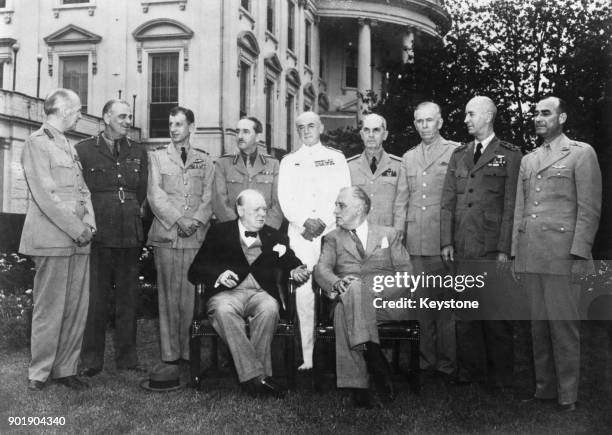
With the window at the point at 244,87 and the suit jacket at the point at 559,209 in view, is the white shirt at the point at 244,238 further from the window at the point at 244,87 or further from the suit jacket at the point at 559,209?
the window at the point at 244,87

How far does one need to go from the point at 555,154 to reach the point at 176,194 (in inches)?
103

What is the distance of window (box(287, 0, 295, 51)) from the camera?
11.5 m

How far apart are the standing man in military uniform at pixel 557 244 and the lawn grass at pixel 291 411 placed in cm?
24

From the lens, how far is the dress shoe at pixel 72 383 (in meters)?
3.91

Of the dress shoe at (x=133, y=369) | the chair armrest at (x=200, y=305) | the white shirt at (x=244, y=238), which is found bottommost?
the dress shoe at (x=133, y=369)

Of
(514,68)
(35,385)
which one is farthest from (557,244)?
(514,68)

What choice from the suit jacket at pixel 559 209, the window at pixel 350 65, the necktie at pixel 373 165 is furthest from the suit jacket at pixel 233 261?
the window at pixel 350 65

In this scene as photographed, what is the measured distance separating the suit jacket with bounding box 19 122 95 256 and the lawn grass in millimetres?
909

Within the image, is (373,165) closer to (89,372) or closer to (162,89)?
(89,372)

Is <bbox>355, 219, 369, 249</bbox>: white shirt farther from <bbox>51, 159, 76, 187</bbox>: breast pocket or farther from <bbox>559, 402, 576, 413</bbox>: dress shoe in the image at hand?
<bbox>51, 159, 76, 187</bbox>: breast pocket

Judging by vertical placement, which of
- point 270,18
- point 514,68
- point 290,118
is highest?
point 270,18

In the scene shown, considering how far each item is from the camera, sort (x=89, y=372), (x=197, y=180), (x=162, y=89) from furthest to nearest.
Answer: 1. (x=162, y=89)
2. (x=197, y=180)
3. (x=89, y=372)

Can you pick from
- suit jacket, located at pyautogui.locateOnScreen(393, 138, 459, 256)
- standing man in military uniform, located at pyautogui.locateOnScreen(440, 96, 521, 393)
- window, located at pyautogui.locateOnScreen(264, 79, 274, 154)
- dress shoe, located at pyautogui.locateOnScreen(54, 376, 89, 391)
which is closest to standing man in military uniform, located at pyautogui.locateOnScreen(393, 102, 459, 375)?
suit jacket, located at pyautogui.locateOnScreen(393, 138, 459, 256)

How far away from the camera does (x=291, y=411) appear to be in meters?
3.45
